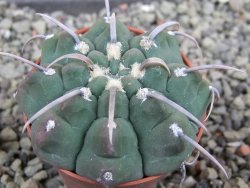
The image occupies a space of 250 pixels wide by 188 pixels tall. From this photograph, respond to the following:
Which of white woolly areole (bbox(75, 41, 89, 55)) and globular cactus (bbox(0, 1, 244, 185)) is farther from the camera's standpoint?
white woolly areole (bbox(75, 41, 89, 55))

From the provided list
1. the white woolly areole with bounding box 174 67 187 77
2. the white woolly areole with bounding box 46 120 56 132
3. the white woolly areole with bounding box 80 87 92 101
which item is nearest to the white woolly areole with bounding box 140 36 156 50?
the white woolly areole with bounding box 174 67 187 77

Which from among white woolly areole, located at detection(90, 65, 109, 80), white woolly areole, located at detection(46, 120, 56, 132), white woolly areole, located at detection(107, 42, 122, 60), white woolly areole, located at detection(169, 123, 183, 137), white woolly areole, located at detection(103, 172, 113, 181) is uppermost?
white woolly areole, located at detection(107, 42, 122, 60)

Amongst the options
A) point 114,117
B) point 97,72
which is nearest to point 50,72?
point 97,72

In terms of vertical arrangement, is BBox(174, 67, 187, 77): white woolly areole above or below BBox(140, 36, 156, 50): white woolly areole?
below

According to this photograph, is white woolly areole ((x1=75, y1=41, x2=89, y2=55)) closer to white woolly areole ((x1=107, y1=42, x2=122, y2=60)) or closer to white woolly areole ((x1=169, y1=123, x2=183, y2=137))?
white woolly areole ((x1=107, y1=42, x2=122, y2=60))

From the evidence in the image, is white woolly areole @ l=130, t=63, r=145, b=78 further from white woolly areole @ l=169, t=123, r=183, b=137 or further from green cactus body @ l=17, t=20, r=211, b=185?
white woolly areole @ l=169, t=123, r=183, b=137

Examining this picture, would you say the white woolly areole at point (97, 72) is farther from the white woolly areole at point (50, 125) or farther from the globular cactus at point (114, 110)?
the white woolly areole at point (50, 125)

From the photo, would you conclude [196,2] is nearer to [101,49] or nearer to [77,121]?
[101,49]

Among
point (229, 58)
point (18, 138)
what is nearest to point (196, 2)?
point (229, 58)

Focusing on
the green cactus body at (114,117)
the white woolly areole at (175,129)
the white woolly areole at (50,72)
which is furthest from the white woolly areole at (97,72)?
the white woolly areole at (175,129)
